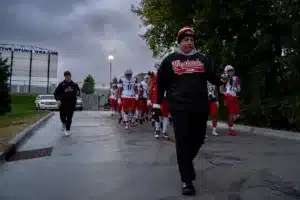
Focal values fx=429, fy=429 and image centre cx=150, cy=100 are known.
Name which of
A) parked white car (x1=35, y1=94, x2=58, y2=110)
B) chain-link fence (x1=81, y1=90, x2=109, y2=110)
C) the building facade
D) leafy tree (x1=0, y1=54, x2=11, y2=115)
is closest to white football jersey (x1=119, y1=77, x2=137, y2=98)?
leafy tree (x1=0, y1=54, x2=11, y2=115)

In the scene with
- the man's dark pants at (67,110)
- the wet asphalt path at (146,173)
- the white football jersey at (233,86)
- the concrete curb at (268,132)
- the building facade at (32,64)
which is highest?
the building facade at (32,64)

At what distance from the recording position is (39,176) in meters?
6.67

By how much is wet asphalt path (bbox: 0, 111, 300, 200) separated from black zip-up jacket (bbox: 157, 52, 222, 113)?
1.14m

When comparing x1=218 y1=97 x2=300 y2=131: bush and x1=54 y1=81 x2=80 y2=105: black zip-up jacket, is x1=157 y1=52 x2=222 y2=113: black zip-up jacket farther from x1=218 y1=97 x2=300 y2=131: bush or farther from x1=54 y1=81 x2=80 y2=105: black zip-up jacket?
x1=218 y1=97 x2=300 y2=131: bush

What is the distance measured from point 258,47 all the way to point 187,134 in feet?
35.7

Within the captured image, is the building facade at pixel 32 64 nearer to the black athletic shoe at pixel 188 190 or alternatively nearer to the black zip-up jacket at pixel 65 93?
the black zip-up jacket at pixel 65 93

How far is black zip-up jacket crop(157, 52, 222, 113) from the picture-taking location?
5.52m

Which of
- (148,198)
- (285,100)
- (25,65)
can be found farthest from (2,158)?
(25,65)

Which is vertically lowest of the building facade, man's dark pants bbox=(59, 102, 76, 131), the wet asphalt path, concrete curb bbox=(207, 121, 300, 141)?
the wet asphalt path

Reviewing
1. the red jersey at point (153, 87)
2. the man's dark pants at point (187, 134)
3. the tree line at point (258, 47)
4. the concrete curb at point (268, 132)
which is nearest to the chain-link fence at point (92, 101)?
the tree line at point (258, 47)

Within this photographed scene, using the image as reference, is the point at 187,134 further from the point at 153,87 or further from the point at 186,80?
the point at 153,87

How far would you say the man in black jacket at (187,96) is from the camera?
5.51 m

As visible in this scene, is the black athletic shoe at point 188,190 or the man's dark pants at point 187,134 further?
the man's dark pants at point 187,134

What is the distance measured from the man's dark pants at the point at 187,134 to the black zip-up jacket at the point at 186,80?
0.08 m
